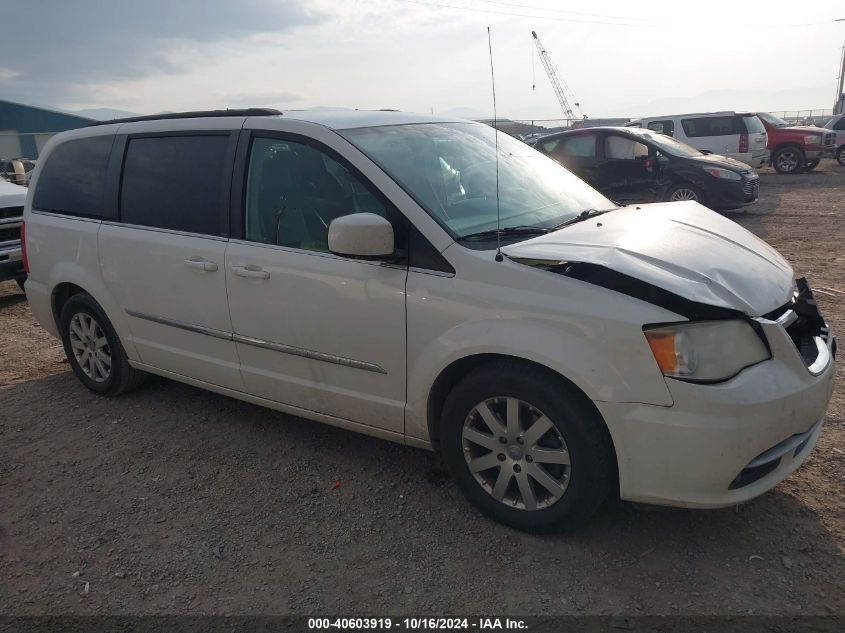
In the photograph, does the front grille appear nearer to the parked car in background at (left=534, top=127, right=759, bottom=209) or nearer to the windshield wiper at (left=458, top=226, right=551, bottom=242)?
the parked car in background at (left=534, top=127, right=759, bottom=209)

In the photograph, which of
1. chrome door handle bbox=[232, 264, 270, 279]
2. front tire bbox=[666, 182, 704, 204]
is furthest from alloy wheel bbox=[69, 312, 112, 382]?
front tire bbox=[666, 182, 704, 204]

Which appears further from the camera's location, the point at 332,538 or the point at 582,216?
the point at 582,216

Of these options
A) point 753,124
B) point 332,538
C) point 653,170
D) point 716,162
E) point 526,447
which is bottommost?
point 332,538

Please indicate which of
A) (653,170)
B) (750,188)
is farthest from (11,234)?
(750,188)

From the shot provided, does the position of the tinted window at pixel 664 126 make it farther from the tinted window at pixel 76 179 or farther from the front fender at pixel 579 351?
the front fender at pixel 579 351

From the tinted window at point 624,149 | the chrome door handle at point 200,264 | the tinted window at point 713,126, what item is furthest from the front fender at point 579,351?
the tinted window at point 713,126

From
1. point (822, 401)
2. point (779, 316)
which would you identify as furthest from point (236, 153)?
point (822, 401)

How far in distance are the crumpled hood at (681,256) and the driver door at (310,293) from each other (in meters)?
0.69

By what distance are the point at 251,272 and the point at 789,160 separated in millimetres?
19202

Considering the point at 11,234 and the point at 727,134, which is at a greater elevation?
the point at 727,134

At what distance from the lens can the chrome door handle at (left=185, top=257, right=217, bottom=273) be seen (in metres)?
3.52

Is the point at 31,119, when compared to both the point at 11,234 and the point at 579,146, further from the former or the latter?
the point at 579,146

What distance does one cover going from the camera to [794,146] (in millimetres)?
18328

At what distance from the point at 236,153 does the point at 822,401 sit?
2.96m
